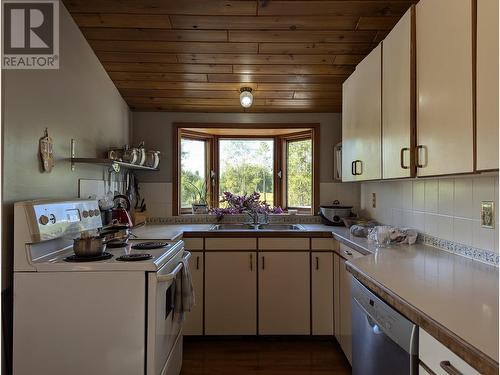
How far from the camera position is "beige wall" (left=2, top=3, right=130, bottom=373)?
150 centimetres

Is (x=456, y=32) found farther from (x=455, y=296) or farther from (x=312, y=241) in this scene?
(x=312, y=241)

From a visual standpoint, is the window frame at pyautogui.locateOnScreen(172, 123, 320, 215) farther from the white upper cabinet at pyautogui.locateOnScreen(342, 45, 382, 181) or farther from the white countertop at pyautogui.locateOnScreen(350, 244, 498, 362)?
the white countertop at pyautogui.locateOnScreen(350, 244, 498, 362)

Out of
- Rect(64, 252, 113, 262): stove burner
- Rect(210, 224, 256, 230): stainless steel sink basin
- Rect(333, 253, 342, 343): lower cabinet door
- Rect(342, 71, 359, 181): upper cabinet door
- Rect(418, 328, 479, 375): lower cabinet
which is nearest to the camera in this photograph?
Rect(418, 328, 479, 375): lower cabinet

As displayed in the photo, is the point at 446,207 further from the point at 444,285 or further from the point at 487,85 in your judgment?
the point at 487,85

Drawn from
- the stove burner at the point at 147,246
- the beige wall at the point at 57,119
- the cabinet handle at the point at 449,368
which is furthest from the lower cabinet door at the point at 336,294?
the beige wall at the point at 57,119

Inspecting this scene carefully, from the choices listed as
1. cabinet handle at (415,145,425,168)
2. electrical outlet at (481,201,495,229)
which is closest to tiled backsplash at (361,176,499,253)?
electrical outlet at (481,201,495,229)

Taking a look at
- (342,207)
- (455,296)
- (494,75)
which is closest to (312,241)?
(342,207)

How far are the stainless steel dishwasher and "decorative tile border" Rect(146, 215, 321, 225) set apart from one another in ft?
5.57

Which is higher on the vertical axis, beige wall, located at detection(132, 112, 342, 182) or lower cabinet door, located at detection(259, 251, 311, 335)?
beige wall, located at detection(132, 112, 342, 182)

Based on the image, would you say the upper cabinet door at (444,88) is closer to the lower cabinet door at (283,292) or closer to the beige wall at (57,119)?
the lower cabinet door at (283,292)

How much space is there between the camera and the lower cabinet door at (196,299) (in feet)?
8.76

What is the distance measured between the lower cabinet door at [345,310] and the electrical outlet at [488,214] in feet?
3.00

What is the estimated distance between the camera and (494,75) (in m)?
1.06

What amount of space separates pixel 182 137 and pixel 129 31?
1.26m
